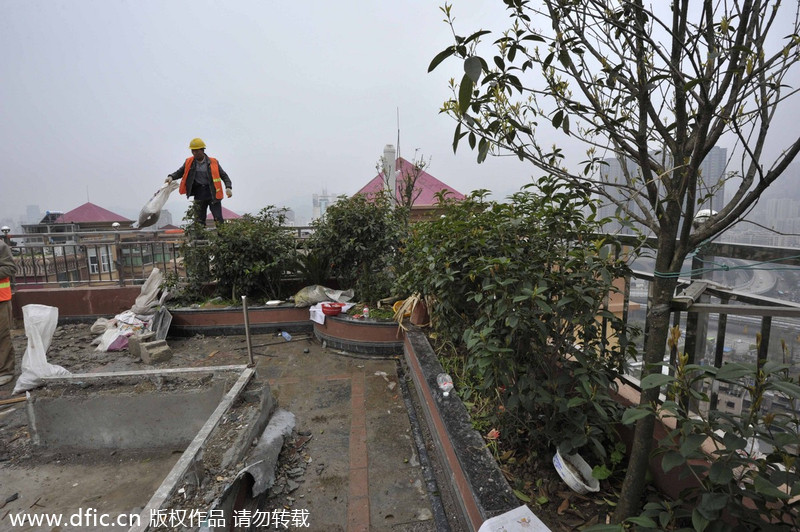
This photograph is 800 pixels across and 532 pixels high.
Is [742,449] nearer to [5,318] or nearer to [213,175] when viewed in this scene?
[5,318]

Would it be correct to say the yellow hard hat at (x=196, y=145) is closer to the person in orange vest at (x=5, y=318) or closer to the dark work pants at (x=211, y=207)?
the dark work pants at (x=211, y=207)

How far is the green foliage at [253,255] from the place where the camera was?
569 cm

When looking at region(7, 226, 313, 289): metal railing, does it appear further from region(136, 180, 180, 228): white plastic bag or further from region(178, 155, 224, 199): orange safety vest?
region(178, 155, 224, 199): orange safety vest

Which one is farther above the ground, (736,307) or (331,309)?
(736,307)

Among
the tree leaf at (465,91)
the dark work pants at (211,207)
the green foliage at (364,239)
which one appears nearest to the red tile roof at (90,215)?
the dark work pants at (211,207)

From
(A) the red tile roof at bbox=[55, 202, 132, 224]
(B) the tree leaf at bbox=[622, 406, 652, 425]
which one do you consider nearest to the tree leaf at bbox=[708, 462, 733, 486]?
(B) the tree leaf at bbox=[622, 406, 652, 425]

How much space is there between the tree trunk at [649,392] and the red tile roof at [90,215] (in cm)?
1224

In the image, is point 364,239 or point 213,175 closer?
point 364,239

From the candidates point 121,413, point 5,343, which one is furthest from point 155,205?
point 121,413

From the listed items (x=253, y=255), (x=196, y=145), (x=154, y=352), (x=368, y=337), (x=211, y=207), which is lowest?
(x=154, y=352)

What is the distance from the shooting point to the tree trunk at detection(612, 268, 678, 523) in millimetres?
1388

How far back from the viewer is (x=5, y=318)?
436cm

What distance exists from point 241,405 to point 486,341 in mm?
1936

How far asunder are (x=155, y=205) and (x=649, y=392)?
7163mm
